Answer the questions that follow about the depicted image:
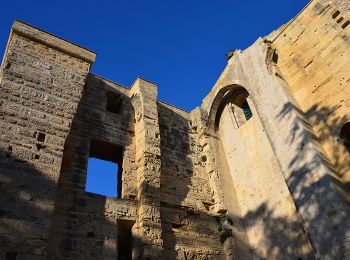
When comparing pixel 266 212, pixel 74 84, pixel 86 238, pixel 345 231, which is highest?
pixel 74 84

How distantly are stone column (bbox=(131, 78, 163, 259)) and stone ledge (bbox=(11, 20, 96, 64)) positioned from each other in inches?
67.9

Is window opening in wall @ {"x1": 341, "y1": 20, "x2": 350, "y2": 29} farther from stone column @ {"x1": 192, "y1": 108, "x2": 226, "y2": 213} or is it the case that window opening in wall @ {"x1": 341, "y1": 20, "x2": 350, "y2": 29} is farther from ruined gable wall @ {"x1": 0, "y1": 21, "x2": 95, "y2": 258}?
ruined gable wall @ {"x1": 0, "y1": 21, "x2": 95, "y2": 258}

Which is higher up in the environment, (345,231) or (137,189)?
(137,189)

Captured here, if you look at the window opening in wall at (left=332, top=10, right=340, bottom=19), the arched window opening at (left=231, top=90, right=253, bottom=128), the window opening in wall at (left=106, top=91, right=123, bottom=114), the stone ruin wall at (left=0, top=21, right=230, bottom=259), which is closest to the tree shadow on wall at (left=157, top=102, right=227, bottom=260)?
the stone ruin wall at (left=0, top=21, right=230, bottom=259)

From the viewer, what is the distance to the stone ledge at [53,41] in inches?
297

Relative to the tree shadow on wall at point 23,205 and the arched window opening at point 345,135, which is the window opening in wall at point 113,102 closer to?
the tree shadow on wall at point 23,205

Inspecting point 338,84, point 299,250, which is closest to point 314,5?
A: point 338,84

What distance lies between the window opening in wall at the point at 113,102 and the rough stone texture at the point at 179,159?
3cm

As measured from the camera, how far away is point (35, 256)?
4.93 metres

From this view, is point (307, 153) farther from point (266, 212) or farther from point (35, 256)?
point (35, 256)

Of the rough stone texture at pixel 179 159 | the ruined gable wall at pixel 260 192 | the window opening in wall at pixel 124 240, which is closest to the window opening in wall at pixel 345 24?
the rough stone texture at pixel 179 159

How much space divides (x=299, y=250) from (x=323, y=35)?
4976 mm

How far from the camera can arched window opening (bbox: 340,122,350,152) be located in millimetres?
6660

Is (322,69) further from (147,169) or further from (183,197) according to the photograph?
(147,169)
